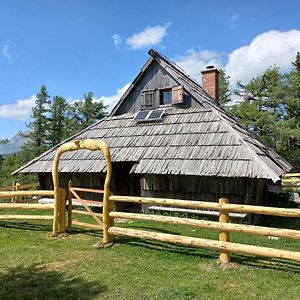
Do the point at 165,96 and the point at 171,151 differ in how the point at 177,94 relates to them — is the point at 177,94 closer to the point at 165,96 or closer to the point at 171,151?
the point at 165,96

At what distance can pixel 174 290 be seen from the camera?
554cm

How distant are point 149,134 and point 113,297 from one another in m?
9.69

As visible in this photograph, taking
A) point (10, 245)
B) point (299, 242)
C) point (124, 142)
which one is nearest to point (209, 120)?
point (124, 142)

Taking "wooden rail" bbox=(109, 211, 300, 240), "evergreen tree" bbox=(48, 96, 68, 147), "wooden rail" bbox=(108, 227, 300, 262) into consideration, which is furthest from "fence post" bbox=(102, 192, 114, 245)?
"evergreen tree" bbox=(48, 96, 68, 147)

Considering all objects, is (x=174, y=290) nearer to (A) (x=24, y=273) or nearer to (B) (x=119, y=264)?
A: (B) (x=119, y=264)

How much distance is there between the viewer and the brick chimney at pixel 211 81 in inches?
714

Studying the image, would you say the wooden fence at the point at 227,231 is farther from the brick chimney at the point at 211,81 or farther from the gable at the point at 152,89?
the brick chimney at the point at 211,81

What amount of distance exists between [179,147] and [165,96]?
401 centimetres

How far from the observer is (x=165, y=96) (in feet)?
53.5

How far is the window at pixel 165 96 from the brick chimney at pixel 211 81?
3.09 m

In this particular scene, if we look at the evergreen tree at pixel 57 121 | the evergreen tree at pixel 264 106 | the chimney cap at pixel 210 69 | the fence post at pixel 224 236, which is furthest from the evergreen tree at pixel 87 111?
the fence post at pixel 224 236

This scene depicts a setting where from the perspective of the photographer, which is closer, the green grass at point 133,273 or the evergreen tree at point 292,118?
the green grass at point 133,273

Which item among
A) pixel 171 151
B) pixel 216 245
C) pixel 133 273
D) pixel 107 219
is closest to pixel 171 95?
pixel 171 151

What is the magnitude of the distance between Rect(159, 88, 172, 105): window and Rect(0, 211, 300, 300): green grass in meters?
8.97
